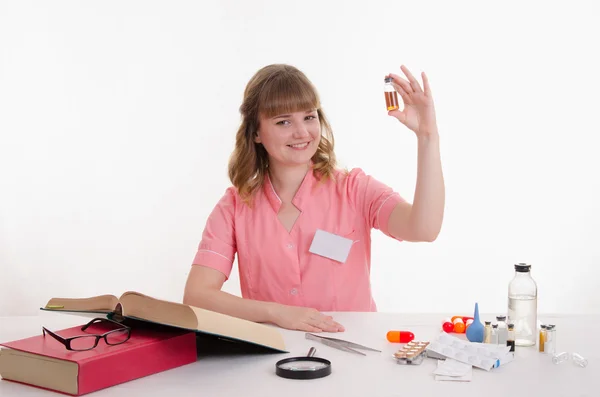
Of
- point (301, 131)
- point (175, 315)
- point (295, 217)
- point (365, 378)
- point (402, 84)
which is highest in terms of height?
point (402, 84)

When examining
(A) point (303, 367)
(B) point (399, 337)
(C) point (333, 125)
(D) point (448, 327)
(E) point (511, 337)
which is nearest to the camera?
(A) point (303, 367)

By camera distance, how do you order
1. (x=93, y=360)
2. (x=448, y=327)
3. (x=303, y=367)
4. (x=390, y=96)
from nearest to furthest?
(x=93, y=360) < (x=303, y=367) < (x=448, y=327) < (x=390, y=96)

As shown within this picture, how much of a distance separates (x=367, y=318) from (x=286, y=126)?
709 mm

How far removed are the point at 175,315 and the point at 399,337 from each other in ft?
1.71

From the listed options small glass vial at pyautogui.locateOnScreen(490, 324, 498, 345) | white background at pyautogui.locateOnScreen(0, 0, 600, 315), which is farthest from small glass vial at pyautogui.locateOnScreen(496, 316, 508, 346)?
white background at pyautogui.locateOnScreen(0, 0, 600, 315)

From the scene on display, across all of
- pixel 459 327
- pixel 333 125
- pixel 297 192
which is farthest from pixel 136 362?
pixel 333 125

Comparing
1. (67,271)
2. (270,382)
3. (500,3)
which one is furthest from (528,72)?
(270,382)

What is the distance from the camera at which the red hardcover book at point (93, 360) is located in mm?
1283

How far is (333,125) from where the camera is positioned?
376 cm

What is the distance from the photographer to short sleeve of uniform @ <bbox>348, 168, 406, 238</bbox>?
7.34 ft

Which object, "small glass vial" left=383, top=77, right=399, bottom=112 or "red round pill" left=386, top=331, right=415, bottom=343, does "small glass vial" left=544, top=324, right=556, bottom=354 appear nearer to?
"red round pill" left=386, top=331, right=415, bottom=343

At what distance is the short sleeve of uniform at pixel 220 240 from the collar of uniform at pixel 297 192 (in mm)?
121

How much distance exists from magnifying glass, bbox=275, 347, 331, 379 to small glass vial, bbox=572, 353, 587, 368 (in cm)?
49

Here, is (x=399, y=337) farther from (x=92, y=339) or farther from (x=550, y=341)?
(x=92, y=339)
